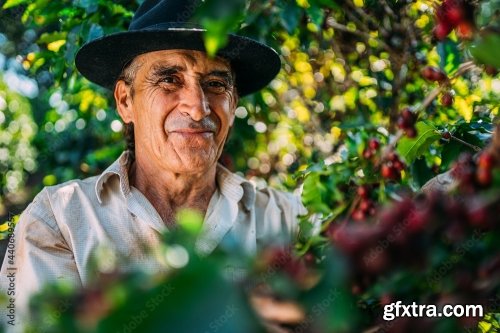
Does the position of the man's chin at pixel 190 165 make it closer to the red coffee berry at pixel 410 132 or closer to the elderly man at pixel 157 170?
the elderly man at pixel 157 170

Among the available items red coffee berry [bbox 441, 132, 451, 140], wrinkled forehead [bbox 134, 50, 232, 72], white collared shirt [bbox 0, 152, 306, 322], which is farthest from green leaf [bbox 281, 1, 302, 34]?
wrinkled forehead [bbox 134, 50, 232, 72]

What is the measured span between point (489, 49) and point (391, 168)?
19.5 inches

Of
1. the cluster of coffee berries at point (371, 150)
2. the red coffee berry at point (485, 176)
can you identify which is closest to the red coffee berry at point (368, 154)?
the cluster of coffee berries at point (371, 150)

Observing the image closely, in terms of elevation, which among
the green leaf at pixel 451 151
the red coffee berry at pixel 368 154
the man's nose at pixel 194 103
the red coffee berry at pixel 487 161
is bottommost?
the man's nose at pixel 194 103

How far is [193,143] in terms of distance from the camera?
2576mm

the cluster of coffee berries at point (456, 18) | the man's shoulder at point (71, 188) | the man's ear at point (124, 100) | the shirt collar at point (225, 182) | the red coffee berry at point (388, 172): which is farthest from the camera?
the man's ear at point (124, 100)

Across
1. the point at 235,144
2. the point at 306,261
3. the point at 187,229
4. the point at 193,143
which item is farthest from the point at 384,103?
the point at 187,229

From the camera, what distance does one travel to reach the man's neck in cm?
268

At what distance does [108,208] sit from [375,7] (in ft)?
5.23

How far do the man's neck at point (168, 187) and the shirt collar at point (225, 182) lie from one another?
7cm

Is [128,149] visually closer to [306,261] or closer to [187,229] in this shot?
[306,261]

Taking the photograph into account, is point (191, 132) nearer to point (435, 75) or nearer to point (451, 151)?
point (451, 151)

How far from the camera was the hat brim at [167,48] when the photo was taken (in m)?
2.52

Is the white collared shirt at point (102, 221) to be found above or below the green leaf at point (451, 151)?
below
